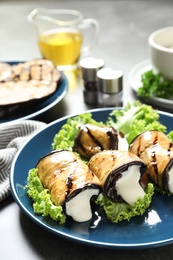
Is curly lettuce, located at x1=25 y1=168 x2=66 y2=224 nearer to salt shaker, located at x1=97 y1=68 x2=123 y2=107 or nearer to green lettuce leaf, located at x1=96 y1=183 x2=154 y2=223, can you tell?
green lettuce leaf, located at x1=96 y1=183 x2=154 y2=223

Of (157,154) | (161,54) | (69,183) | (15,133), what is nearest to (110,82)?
(161,54)

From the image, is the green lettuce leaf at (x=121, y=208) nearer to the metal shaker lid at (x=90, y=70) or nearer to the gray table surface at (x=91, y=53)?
the gray table surface at (x=91, y=53)

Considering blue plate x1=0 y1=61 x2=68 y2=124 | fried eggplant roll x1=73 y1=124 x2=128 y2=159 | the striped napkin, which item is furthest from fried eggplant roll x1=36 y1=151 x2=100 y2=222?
blue plate x1=0 y1=61 x2=68 y2=124

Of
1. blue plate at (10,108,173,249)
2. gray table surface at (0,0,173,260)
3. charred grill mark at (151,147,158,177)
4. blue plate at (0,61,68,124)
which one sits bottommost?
gray table surface at (0,0,173,260)

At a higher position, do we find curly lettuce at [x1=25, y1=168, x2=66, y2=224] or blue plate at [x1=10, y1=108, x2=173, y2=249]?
curly lettuce at [x1=25, y1=168, x2=66, y2=224]

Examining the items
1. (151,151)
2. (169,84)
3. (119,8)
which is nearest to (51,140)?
(151,151)
